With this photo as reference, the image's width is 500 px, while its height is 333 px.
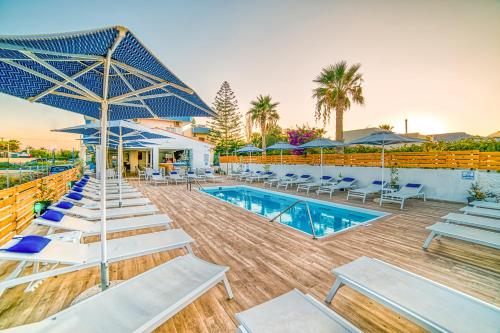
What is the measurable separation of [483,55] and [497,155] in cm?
490

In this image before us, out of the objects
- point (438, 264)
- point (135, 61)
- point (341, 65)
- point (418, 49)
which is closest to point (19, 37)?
point (135, 61)

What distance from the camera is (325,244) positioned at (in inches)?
155

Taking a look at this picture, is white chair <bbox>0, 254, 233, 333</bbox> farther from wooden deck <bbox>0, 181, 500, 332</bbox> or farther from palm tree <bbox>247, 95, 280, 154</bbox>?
palm tree <bbox>247, 95, 280, 154</bbox>

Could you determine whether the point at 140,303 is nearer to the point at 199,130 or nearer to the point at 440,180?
the point at 440,180

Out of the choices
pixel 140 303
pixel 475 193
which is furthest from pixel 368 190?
pixel 140 303

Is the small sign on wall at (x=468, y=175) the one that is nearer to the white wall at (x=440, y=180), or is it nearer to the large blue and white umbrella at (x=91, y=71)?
the white wall at (x=440, y=180)

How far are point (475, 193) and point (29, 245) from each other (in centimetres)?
1116

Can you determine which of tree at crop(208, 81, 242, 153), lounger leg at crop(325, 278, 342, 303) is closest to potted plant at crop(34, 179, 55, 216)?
lounger leg at crop(325, 278, 342, 303)

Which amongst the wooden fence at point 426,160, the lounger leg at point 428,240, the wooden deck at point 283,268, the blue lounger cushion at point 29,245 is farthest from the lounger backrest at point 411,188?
the blue lounger cushion at point 29,245

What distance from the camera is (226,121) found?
94.8 feet

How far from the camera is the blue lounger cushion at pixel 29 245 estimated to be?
A: 6.89 ft

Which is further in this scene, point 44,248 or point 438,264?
point 438,264

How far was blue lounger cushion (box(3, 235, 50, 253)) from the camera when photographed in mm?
2102

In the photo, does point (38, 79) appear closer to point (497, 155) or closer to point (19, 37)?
point (19, 37)
